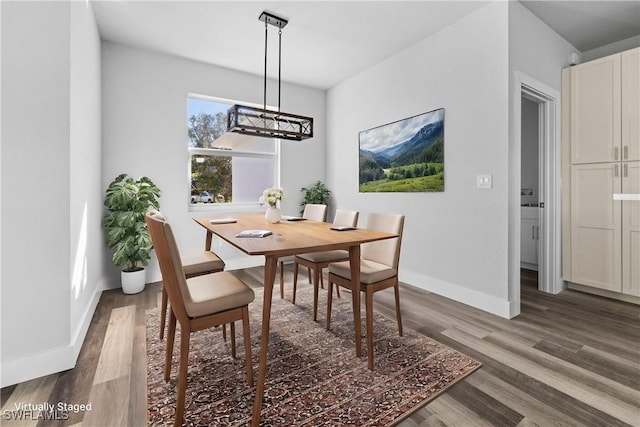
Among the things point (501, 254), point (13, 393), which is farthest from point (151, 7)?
point (501, 254)

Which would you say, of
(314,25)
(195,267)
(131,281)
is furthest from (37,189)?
(314,25)

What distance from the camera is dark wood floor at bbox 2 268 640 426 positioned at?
1440 millimetres

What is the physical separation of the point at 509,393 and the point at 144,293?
3402mm

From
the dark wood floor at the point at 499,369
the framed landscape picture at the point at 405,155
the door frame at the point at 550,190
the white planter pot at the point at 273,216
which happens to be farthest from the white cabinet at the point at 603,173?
the white planter pot at the point at 273,216

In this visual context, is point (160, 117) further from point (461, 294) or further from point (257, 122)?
point (461, 294)

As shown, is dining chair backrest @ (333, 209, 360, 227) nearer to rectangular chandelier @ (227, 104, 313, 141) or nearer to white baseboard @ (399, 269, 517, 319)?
rectangular chandelier @ (227, 104, 313, 141)

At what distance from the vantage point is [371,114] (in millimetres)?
4074

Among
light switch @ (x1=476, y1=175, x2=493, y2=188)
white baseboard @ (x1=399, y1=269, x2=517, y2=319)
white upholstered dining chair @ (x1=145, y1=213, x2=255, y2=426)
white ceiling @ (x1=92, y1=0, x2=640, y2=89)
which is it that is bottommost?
white baseboard @ (x1=399, y1=269, x2=517, y2=319)

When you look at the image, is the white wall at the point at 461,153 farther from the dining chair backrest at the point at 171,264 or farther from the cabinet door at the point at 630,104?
the dining chair backrest at the point at 171,264

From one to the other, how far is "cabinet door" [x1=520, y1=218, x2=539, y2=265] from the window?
3.82 metres

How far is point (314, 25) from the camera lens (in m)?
3.05

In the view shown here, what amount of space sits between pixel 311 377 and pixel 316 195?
3.25m

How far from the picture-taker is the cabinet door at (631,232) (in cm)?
281

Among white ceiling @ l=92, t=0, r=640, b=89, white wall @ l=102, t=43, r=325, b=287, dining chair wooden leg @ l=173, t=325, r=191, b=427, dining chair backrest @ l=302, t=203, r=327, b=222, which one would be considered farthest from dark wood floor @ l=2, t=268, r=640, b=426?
white ceiling @ l=92, t=0, r=640, b=89
